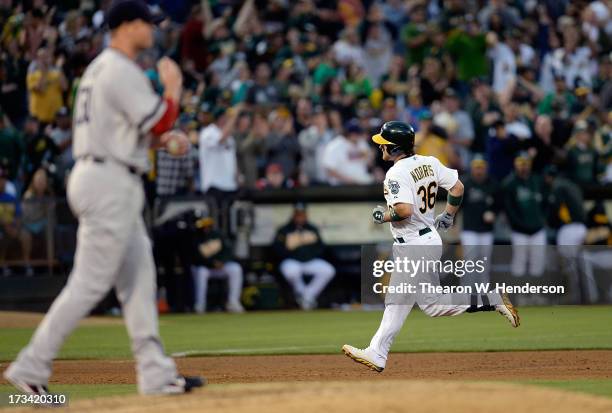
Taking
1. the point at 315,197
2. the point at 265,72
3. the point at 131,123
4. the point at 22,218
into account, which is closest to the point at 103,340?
the point at 22,218

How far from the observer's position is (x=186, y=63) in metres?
22.7

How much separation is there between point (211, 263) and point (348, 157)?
2.85m

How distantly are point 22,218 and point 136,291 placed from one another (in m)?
12.1

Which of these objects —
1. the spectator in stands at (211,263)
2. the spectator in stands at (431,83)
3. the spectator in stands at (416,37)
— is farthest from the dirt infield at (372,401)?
the spectator in stands at (416,37)

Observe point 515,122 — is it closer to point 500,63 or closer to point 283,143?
point 500,63

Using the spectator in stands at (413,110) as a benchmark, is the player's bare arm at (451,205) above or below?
below

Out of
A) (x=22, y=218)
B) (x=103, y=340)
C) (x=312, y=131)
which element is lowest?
(x=103, y=340)

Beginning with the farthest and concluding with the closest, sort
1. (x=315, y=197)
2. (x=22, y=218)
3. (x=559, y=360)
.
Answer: (x=315, y=197) < (x=22, y=218) < (x=559, y=360)

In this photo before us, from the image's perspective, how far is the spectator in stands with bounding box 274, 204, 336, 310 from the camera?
20.4m

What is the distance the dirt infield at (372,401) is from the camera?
279 inches

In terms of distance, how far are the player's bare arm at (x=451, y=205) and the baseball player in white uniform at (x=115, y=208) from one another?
387 centimetres

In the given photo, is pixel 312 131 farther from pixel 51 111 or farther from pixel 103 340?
pixel 103 340

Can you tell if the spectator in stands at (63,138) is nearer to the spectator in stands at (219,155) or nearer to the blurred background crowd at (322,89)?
the blurred background crowd at (322,89)

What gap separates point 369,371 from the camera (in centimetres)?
1177
